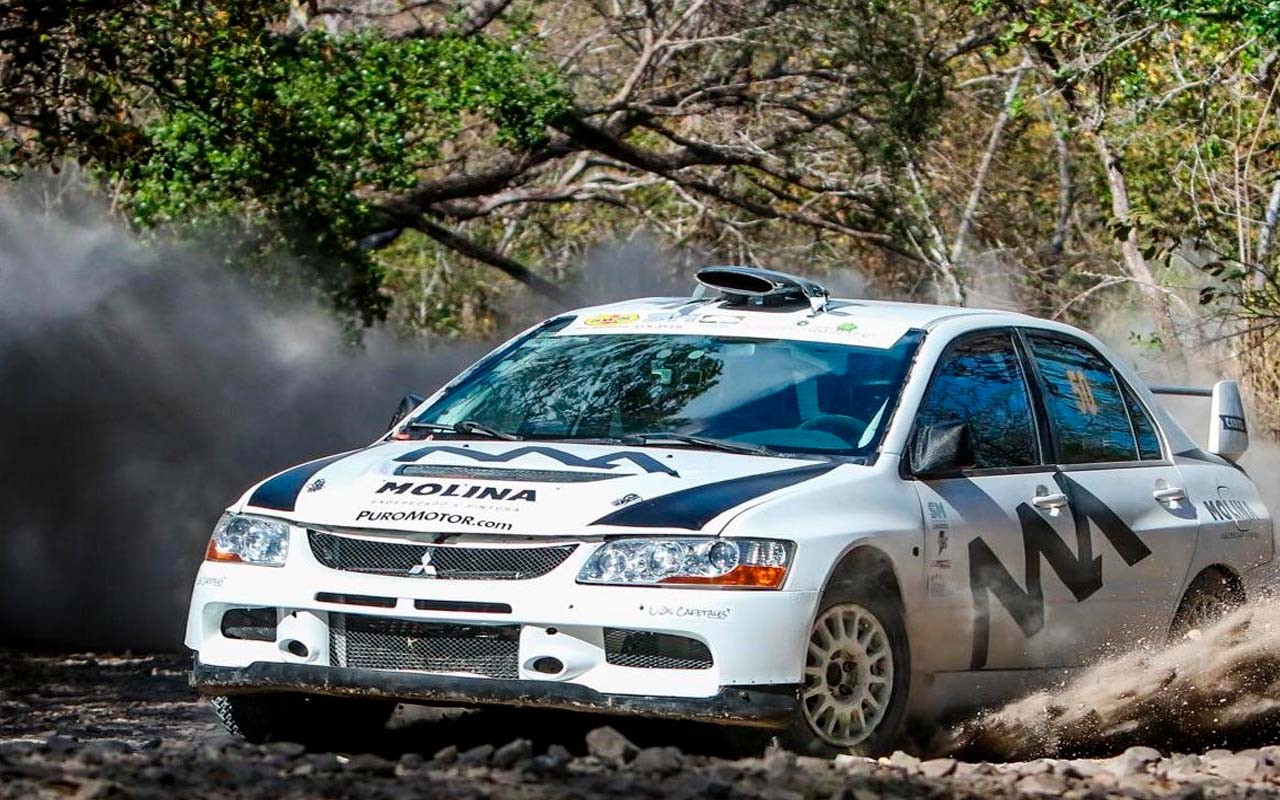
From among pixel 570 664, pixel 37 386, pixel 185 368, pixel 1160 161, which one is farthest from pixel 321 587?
pixel 1160 161

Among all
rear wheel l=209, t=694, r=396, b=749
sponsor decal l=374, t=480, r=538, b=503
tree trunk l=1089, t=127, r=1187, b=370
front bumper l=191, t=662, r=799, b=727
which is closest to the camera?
front bumper l=191, t=662, r=799, b=727

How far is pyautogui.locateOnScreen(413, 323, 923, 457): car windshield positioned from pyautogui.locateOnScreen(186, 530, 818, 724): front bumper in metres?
0.92

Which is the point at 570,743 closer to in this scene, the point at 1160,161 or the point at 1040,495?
the point at 1040,495

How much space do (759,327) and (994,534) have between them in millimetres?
1061

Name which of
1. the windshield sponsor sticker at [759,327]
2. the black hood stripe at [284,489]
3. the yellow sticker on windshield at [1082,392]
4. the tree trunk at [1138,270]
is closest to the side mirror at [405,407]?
the windshield sponsor sticker at [759,327]

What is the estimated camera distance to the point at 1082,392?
779 centimetres

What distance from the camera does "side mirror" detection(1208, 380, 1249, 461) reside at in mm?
8180

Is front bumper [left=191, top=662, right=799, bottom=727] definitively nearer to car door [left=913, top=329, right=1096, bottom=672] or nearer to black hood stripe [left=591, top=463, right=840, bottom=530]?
black hood stripe [left=591, top=463, right=840, bottom=530]

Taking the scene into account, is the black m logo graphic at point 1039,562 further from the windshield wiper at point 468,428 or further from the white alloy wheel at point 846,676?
the windshield wiper at point 468,428

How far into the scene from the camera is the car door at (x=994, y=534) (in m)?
6.61

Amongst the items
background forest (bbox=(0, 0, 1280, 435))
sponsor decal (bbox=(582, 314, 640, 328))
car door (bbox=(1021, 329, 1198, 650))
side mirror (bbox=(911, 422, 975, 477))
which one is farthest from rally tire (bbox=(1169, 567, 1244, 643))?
background forest (bbox=(0, 0, 1280, 435))

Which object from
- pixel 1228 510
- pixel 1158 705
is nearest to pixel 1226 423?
pixel 1228 510

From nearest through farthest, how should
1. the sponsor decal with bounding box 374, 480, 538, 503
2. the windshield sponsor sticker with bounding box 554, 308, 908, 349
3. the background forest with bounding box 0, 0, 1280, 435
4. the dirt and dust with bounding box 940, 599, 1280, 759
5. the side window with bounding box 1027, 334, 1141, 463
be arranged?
1. the sponsor decal with bounding box 374, 480, 538, 503
2. the dirt and dust with bounding box 940, 599, 1280, 759
3. the windshield sponsor sticker with bounding box 554, 308, 908, 349
4. the side window with bounding box 1027, 334, 1141, 463
5. the background forest with bounding box 0, 0, 1280, 435

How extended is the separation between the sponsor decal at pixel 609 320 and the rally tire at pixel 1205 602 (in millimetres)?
2214
